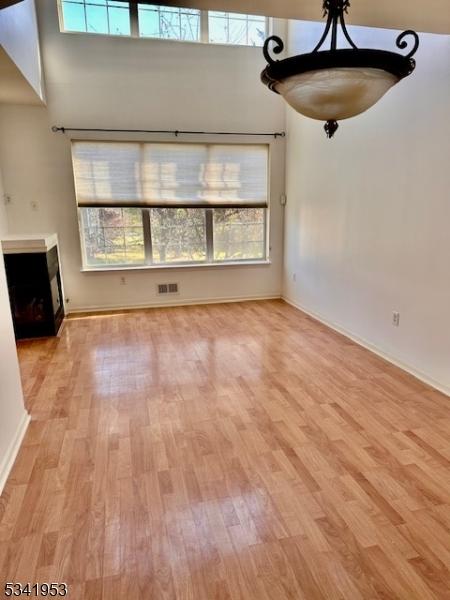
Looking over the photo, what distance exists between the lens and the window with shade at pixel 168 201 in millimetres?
4918

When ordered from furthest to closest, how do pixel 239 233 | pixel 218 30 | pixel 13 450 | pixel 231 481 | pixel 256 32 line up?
1. pixel 239 233
2. pixel 256 32
3. pixel 218 30
4. pixel 13 450
5. pixel 231 481

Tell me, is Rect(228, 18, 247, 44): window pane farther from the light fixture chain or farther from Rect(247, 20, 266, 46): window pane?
the light fixture chain

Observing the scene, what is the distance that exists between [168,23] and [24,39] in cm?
195

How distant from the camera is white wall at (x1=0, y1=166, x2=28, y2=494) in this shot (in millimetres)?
2064

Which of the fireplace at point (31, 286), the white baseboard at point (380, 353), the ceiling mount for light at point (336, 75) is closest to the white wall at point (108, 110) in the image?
the fireplace at point (31, 286)

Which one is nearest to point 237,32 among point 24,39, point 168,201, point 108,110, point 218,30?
point 218,30

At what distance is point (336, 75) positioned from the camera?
149cm

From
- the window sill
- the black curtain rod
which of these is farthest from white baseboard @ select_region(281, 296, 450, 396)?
the black curtain rod

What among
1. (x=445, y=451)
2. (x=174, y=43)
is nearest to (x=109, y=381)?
(x=445, y=451)

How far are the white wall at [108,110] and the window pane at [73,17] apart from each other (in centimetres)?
13

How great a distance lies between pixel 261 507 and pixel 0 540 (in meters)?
1.14

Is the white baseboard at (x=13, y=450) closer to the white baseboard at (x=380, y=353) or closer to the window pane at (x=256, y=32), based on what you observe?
the white baseboard at (x=380, y=353)

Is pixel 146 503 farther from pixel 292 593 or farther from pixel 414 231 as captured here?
pixel 414 231

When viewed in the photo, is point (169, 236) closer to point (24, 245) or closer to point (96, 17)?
point (24, 245)
